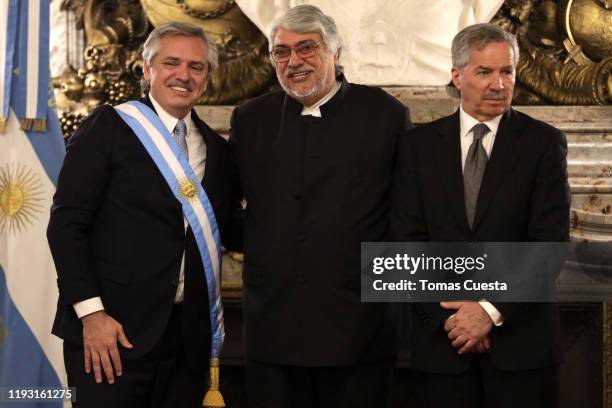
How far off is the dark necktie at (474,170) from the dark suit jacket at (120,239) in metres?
0.72

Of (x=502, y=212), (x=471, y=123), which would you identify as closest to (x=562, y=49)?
(x=471, y=123)

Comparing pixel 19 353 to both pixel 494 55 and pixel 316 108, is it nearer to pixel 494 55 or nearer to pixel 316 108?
pixel 316 108

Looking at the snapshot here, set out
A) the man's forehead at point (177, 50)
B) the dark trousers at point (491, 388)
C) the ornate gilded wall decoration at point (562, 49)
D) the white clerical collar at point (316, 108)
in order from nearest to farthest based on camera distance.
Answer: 1. the dark trousers at point (491, 388)
2. the man's forehead at point (177, 50)
3. the white clerical collar at point (316, 108)
4. the ornate gilded wall decoration at point (562, 49)

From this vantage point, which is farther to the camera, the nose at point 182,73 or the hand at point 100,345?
the nose at point 182,73

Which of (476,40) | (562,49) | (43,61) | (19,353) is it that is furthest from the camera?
(562,49)

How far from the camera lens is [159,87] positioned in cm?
276

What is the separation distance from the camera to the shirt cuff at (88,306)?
255 centimetres

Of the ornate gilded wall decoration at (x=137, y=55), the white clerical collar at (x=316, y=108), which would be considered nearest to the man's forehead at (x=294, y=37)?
the white clerical collar at (x=316, y=108)

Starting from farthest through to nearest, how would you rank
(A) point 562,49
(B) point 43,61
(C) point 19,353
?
(A) point 562,49, (B) point 43,61, (C) point 19,353

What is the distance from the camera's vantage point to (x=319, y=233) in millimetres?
2754

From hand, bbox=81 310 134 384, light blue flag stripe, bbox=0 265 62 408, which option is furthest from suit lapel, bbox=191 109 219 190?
light blue flag stripe, bbox=0 265 62 408

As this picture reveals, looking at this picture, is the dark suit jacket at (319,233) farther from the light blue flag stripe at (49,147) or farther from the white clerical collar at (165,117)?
the light blue flag stripe at (49,147)

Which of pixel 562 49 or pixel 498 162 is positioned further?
pixel 562 49

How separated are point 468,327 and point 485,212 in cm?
29
